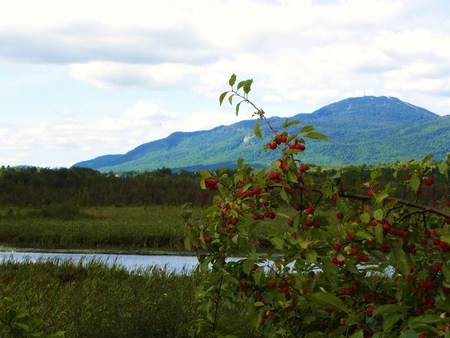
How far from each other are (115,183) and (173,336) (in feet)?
160

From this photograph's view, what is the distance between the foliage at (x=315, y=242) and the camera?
4.89 meters

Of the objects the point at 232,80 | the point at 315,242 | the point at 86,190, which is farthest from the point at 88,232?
the point at 315,242

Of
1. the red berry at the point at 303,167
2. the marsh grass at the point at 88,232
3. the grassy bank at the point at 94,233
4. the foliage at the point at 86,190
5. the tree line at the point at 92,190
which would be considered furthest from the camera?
the tree line at the point at 92,190

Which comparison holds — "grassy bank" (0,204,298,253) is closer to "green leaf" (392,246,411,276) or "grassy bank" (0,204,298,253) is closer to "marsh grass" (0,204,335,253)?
"marsh grass" (0,204,335,253)

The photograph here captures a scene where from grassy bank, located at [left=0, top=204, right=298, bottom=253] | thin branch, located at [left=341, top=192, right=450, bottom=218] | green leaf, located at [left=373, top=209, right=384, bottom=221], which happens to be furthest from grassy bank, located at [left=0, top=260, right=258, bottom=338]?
grassy bank, located at [left=0, top=204, right=298, bottom=253]

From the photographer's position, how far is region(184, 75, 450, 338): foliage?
489 cm

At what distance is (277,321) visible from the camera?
6000 mm

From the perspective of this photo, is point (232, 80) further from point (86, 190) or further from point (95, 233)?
point (86, 190)

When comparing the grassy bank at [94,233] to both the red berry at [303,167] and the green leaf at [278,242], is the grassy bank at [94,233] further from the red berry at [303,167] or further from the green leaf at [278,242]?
the green leaf at [278,242]

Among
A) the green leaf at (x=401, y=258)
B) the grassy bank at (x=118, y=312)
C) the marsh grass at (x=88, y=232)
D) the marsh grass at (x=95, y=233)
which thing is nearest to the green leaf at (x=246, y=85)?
the green leaf at (x=401, y=258)

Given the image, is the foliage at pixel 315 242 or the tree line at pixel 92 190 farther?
the tree line at pixel 92 190

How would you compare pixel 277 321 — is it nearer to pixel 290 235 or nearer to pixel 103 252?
pixel 290 235

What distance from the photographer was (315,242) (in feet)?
16.1

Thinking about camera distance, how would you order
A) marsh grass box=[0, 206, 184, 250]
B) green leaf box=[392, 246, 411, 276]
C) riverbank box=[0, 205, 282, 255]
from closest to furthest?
green leaf box=[392, 246, 411, 276] < riverbank box=[0, 205, 282, 255] < marsh grass box=[0, 206, 184, 250]
